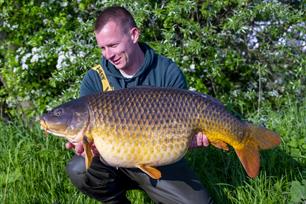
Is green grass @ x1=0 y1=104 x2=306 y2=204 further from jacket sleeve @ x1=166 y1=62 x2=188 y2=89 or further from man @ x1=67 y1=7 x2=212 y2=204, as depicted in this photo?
jacket sleeve @ x1=166 y1=62 x2=188 y2=89

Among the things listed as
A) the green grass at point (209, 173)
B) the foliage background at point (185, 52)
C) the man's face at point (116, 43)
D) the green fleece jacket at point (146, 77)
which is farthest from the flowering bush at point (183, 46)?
the man's face at point (116, 43)

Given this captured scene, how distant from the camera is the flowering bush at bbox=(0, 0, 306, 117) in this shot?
6.04 meters

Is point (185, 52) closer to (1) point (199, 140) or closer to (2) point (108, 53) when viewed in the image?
(2) point (108, 53)

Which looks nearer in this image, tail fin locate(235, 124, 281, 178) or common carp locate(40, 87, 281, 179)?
common carp locate(40, 87, 281, 179)

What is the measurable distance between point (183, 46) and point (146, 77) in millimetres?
2008

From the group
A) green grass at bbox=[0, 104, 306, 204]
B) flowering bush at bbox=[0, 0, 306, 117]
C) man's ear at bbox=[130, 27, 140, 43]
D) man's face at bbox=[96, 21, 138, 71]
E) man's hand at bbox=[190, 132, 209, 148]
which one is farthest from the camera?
flowering bush at bbox=[0, 0, 306, 117]

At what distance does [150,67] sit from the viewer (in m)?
4.23

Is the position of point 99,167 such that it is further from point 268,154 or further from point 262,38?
point 262,38

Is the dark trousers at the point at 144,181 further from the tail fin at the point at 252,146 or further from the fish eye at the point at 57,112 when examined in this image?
the fish eye at the point at 57,112

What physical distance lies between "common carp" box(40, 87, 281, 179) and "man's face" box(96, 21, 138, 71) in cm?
46

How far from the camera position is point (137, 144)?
351cm

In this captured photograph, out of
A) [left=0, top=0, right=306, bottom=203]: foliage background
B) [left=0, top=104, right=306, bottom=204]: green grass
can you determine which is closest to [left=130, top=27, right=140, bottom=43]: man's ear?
[left=0, top=104, right=306, bottom=204]: green grass

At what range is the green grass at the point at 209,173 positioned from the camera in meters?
4.54

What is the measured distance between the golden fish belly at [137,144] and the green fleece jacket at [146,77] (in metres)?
0.69
